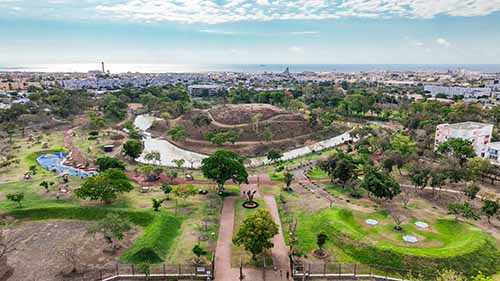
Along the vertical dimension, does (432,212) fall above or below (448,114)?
below

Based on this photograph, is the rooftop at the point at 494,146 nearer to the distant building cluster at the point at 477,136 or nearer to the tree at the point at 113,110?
the distant building cluster at the point at 477,136

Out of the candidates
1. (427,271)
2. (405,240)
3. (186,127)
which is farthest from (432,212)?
(186,127)

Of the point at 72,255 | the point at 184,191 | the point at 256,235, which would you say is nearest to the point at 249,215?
the point at 184,191

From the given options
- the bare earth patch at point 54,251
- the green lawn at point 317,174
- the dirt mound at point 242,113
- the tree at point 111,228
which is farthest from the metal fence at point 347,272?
the dirt mound at point 242,113

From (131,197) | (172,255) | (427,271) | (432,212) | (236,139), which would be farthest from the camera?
(236,139)

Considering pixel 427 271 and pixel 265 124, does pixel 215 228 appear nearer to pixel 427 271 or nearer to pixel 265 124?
pixel 427 271

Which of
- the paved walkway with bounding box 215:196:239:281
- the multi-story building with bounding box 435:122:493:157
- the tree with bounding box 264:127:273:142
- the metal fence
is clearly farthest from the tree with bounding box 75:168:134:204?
the multi-story building with bounding box 435:122:493:157

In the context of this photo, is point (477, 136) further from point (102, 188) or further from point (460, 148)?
point (102, 188)
